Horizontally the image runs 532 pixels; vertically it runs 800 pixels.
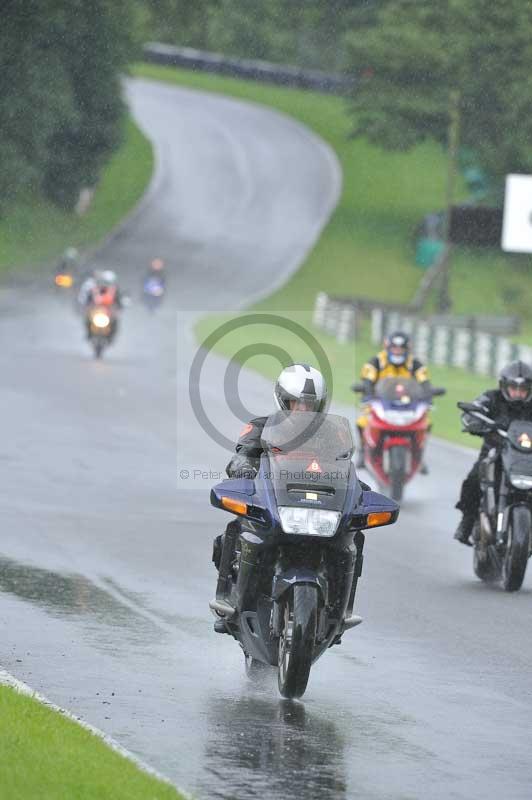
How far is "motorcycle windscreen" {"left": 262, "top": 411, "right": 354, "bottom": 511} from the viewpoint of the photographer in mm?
9031

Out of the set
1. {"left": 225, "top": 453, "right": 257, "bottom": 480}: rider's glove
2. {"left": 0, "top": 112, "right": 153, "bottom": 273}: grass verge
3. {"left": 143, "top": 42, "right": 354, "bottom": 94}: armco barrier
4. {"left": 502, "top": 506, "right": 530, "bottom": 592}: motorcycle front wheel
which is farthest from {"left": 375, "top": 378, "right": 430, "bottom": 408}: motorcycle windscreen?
{"left": 143, "top": 42, "right": 354, "bottom": 94}: armco barrier

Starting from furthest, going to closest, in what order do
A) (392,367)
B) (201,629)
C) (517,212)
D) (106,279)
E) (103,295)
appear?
1. (106,279)
2. (103,295)
3. (517,212)
4. (392,367)
5. (201,629)

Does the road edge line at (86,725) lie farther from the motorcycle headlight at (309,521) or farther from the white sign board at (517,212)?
the white sign board at (517,212)

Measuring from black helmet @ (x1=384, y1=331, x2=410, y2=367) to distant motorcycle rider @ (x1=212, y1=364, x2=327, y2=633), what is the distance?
9402mm

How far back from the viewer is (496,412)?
557 inches

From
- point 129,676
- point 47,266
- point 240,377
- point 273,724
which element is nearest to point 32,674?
point 129,676

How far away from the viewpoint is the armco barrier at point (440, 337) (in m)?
41.7

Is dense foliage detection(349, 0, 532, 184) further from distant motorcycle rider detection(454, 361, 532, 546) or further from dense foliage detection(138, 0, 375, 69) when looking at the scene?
distant motorcycle rider detection(454, 361, 532, 546)

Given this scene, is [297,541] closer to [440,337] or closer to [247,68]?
[440,337]

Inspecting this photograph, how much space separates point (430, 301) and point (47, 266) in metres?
15.3

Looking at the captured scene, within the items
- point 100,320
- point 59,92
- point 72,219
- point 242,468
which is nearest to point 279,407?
point 242,468

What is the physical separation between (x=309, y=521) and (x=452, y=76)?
6891 centimetres

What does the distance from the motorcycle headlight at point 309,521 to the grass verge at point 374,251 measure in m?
38.3

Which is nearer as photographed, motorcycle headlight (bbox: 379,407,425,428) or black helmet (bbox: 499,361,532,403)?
black helmet (bbox: 499,361,532,403)
